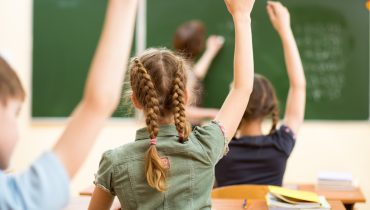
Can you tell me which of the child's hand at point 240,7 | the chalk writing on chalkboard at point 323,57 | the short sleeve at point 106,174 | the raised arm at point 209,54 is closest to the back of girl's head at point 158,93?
the short sleeve at point 106,174

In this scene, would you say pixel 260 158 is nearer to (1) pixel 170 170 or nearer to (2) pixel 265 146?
(2) pixel 265 146

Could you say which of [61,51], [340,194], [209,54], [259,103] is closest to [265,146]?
[259,103]

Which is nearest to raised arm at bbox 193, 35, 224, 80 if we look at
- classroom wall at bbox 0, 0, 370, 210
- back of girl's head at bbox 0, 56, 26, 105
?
classroom wall at bbox 0, 0, 370, 210

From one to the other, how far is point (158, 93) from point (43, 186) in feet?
2.73

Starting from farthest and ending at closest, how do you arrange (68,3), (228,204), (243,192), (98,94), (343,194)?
1. (68,3)
2. (343,194)
3. (243,192)
4. (228,204)
5. (98,94)

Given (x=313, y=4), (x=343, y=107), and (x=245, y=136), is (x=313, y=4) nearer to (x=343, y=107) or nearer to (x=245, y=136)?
(x=343, y=107)

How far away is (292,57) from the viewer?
260 centimetres

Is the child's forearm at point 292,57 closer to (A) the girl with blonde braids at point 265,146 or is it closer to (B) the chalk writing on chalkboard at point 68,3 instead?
(A) the girl with blonde braids at point 265,146

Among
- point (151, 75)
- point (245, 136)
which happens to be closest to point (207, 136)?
point (151, 75)

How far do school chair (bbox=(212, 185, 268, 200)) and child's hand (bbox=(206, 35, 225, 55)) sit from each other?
2.02 metres

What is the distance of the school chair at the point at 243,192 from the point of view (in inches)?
96.5

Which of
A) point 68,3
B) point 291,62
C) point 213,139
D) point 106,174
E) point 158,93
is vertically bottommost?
point 106,174

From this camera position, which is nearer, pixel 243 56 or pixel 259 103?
pixel 243 56

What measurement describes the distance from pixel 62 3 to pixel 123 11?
12.9 ft
